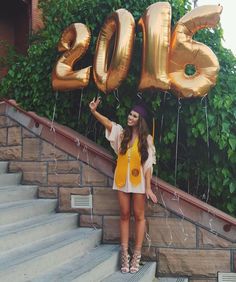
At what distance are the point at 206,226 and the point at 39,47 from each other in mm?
3028

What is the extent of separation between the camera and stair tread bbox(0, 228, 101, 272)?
2.93m

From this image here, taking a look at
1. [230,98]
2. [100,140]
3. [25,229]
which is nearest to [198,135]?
[230,98]

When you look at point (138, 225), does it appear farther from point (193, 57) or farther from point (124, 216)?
point (193, 57)

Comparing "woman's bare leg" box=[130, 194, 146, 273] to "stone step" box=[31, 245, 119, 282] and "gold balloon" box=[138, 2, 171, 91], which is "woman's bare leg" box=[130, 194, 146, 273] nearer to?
"stone step" box=[31, 245, 119, 282]

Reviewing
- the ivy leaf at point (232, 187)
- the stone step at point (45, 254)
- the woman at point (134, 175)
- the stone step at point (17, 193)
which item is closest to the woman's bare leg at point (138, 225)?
the woman at point (134, 175)

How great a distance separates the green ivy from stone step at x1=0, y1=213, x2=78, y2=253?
1.04 meters

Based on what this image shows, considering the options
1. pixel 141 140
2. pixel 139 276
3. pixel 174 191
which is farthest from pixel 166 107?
pixel 139 276

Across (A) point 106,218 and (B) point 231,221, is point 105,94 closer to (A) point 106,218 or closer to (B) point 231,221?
(A) point 106,218

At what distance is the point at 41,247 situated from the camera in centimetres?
342

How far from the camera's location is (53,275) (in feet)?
10.2

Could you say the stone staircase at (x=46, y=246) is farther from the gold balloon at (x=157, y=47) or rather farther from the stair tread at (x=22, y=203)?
the gold balloon at (x=157, y=47)

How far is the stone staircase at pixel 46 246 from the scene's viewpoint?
119 inches

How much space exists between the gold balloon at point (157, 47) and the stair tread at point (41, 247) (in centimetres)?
161

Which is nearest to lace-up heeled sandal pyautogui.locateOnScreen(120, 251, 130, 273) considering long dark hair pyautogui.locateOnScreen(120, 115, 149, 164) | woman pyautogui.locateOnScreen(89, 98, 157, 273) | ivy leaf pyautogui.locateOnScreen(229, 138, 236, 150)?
woman pyautogui.locateOnScreen(89, 98, 157, 273)
